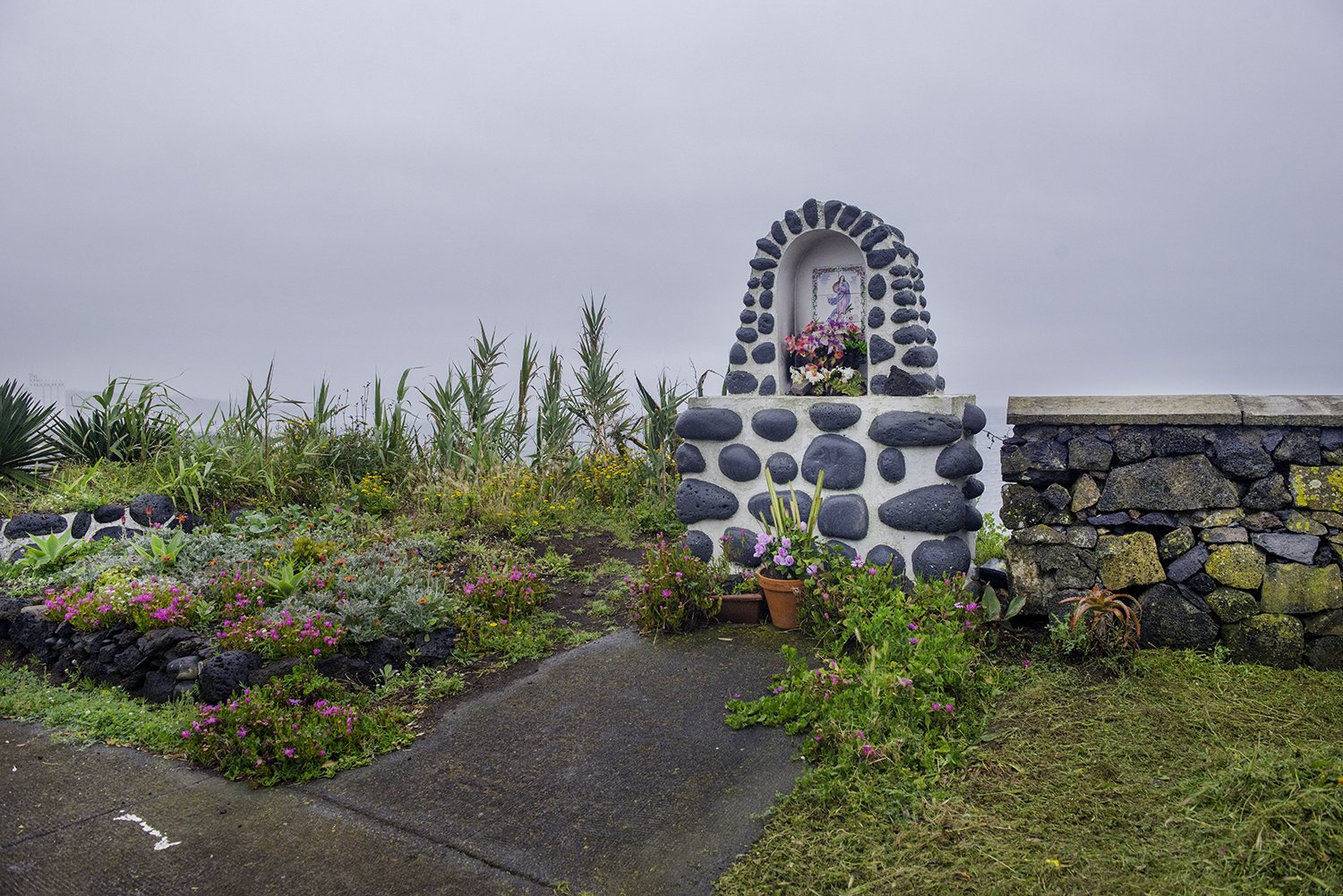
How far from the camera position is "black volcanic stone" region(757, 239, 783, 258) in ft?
19.3

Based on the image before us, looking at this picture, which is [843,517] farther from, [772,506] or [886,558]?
[772,506]

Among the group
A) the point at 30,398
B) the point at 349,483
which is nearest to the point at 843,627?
the point at 349,483

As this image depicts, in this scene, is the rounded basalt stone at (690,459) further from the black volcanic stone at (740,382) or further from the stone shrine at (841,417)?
the black volcanic stone at (740,382)

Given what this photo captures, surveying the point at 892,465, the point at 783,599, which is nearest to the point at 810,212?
the point at 892,465

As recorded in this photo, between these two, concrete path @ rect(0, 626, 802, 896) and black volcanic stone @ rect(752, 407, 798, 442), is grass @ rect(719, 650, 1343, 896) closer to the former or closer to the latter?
concrete path @ rect(0, 626, 802, 896)

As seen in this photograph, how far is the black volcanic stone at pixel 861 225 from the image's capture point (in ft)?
18.2

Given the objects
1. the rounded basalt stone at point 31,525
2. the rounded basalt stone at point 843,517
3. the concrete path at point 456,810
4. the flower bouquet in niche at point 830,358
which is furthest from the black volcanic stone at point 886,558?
the rounded basalt stone at point 31,525

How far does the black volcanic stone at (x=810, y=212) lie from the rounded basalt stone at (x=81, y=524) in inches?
244

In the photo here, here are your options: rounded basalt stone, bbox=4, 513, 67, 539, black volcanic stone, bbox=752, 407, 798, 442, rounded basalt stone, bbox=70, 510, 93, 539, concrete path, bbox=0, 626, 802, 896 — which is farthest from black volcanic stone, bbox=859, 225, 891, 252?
rounded basalt stone, bbox=4, 513, 67, 539

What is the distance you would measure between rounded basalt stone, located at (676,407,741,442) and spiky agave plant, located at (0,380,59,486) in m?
6.25

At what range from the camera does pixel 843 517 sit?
17.5 ft

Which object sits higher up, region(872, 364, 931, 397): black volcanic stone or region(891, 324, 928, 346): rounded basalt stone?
region(891, 324, 928, 346): rounded basalt stone

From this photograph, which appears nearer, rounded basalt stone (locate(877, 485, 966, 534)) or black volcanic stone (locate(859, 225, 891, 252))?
rounded basalt stone (locate(877, 485, 966, 534))

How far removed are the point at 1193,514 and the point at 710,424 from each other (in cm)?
287
